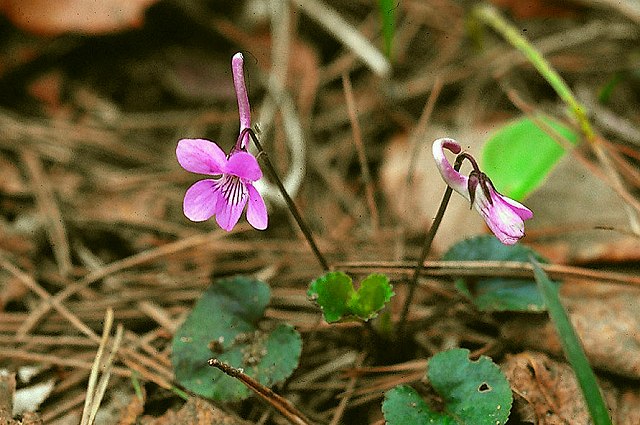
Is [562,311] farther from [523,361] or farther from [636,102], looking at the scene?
[636,102]

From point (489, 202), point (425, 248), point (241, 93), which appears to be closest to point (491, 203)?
point (489, 202)

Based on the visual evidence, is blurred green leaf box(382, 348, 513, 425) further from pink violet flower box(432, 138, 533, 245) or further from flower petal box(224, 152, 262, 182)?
flower petal box(224, 152, 262, 182)

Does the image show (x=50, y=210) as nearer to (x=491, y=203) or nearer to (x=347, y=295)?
(x=347, y=295)

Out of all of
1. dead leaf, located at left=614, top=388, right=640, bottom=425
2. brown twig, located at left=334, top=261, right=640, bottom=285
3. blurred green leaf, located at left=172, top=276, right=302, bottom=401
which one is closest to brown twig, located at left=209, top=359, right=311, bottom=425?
blurred green leaf, located at left=172, top=276, right=302, bottom=401

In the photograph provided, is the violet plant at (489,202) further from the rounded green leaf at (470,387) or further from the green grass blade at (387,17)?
the green grass blade at (387,17)

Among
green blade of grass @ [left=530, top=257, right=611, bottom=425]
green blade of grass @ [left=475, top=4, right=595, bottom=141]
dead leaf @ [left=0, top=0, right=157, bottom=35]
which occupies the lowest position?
green blade of grass @ [left=530, top=257, right=611, bottom=425]

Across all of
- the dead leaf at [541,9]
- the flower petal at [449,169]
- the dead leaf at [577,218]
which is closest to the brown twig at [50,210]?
the flower petal at [449,169]
